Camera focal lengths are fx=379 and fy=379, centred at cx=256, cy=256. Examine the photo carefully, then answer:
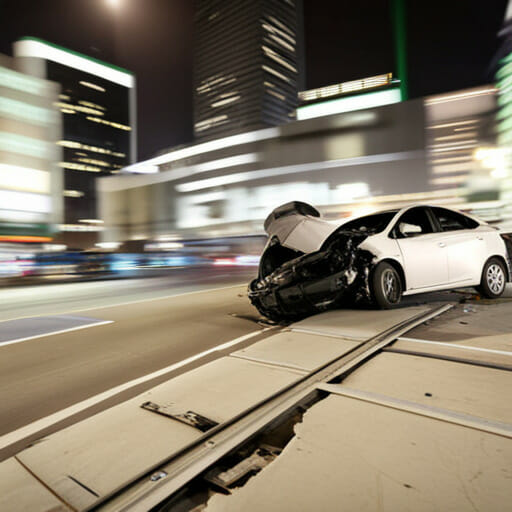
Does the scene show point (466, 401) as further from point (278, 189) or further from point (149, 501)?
point (278, 189)

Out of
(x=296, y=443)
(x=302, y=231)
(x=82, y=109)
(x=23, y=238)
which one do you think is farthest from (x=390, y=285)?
(x=82, y=109)

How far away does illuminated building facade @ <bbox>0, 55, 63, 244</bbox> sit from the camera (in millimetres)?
38188

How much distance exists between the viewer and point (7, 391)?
3291mm

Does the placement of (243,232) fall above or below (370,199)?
below

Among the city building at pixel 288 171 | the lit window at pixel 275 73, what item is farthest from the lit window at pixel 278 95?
the city building at pixel 288 171

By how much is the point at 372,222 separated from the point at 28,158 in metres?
44.0

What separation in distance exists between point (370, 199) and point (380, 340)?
49.1 m

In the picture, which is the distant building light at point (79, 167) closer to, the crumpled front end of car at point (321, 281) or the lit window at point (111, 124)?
the lit window at point (111, 124)

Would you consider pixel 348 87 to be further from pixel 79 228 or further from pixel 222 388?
pixel 79 228

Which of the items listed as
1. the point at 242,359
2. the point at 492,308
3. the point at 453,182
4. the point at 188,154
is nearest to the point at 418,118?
the point at 453,182

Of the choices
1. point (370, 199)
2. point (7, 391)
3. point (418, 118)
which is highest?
point (418, 118)

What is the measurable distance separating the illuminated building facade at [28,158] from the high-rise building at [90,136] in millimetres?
77365

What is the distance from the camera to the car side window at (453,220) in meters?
6.35

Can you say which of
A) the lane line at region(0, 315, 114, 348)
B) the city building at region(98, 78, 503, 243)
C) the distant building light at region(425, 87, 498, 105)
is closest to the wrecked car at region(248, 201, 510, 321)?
the lane line at region(0, 315, 114, 348)
